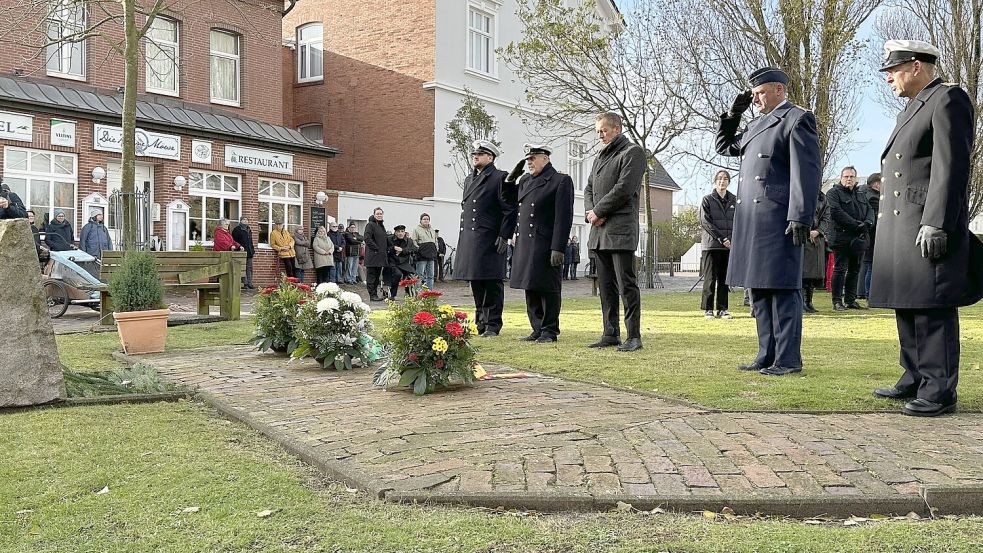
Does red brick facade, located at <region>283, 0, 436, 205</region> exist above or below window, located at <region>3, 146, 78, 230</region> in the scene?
above

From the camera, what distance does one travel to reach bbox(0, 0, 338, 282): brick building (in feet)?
64.2

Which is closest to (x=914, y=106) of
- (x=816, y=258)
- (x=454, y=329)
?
(x=454, y=329)

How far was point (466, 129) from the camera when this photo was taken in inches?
1164

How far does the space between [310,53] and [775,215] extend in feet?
94.5

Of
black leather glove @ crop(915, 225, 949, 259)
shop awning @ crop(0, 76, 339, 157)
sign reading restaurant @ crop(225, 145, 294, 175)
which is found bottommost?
black leather glove @ crop(915, 225, 949, 259)

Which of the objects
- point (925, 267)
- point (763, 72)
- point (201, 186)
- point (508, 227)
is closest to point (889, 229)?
point (925, 267)

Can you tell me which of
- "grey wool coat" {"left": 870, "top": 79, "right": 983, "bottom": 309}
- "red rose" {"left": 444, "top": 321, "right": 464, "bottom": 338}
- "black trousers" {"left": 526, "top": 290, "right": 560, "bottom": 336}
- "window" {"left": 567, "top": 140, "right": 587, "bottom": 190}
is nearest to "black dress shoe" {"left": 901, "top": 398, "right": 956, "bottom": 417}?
"grey wool coat" {"left": 870, "top": 79, "right": 983, "bottom": 309}

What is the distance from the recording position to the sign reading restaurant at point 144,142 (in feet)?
68.0

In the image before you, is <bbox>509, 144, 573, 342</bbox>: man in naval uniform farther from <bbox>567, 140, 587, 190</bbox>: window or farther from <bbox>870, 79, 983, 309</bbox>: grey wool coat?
<bbox>567, 140, 587, 190</bbox>: window

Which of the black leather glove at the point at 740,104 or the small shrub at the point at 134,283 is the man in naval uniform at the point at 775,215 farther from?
the small shrub at the point at 134,283

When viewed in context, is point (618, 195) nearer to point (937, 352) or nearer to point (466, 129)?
point (937, 352)

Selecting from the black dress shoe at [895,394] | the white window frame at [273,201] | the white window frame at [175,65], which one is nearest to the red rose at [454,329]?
the black dress shoe at [895,394]

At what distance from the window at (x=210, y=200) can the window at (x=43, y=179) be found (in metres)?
3.24

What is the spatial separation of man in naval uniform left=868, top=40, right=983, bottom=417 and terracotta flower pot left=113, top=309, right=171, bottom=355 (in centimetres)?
644
